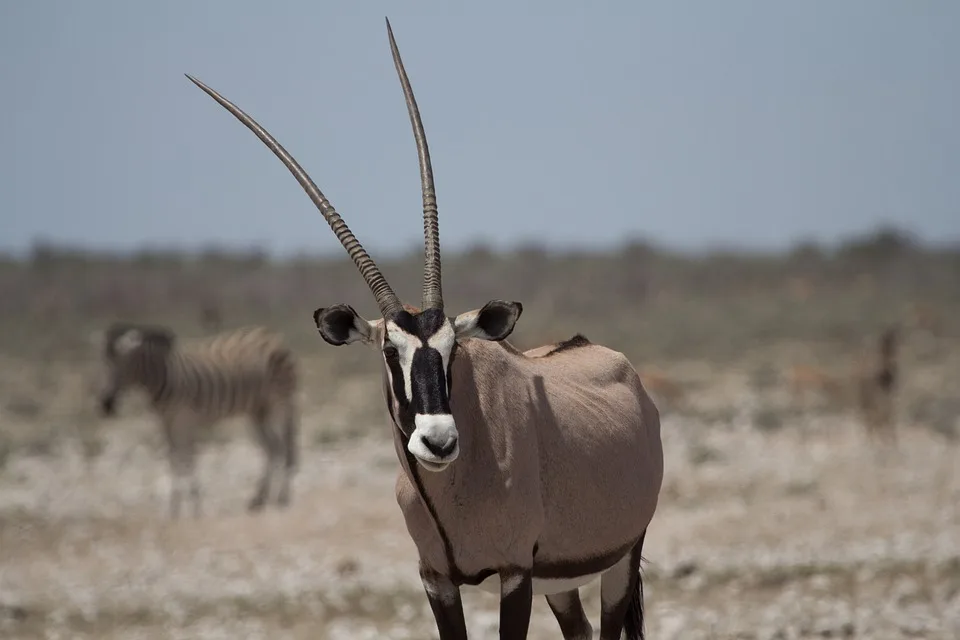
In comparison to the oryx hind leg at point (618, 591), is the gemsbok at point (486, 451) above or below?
above

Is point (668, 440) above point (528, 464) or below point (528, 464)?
below

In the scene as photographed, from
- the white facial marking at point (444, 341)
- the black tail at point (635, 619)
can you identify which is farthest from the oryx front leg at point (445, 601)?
the black tail at point (635, 619)

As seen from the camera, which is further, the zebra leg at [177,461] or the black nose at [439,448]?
the zebra leg at [177,461]

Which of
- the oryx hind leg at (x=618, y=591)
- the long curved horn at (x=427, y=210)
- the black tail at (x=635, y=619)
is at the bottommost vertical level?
the black tail at (x=635, y=619)

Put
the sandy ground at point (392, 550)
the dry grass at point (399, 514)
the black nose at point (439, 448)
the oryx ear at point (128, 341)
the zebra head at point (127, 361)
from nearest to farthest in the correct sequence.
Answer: the black nose at point (439, 448)
the sandy ground at point (392, 550)
the dry grass at point (399, 514)
the zebra head at point (127, 361)
the oryx ear at point (128, 341)

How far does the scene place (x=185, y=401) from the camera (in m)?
17.0

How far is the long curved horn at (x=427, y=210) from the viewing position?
509 centimetres

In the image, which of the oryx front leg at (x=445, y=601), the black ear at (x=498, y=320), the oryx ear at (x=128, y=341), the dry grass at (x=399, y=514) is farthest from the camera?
the oryx ear at (x=128, y=341)

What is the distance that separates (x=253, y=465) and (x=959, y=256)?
54030 mm

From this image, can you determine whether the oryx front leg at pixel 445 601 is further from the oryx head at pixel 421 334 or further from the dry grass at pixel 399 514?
the dry grass at pixel 399 514

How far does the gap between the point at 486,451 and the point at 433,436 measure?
2.19 ft

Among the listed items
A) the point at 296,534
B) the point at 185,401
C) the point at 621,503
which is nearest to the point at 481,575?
the point at 621,503

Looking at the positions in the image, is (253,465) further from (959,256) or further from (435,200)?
(959,256)

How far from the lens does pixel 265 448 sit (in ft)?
56.9
